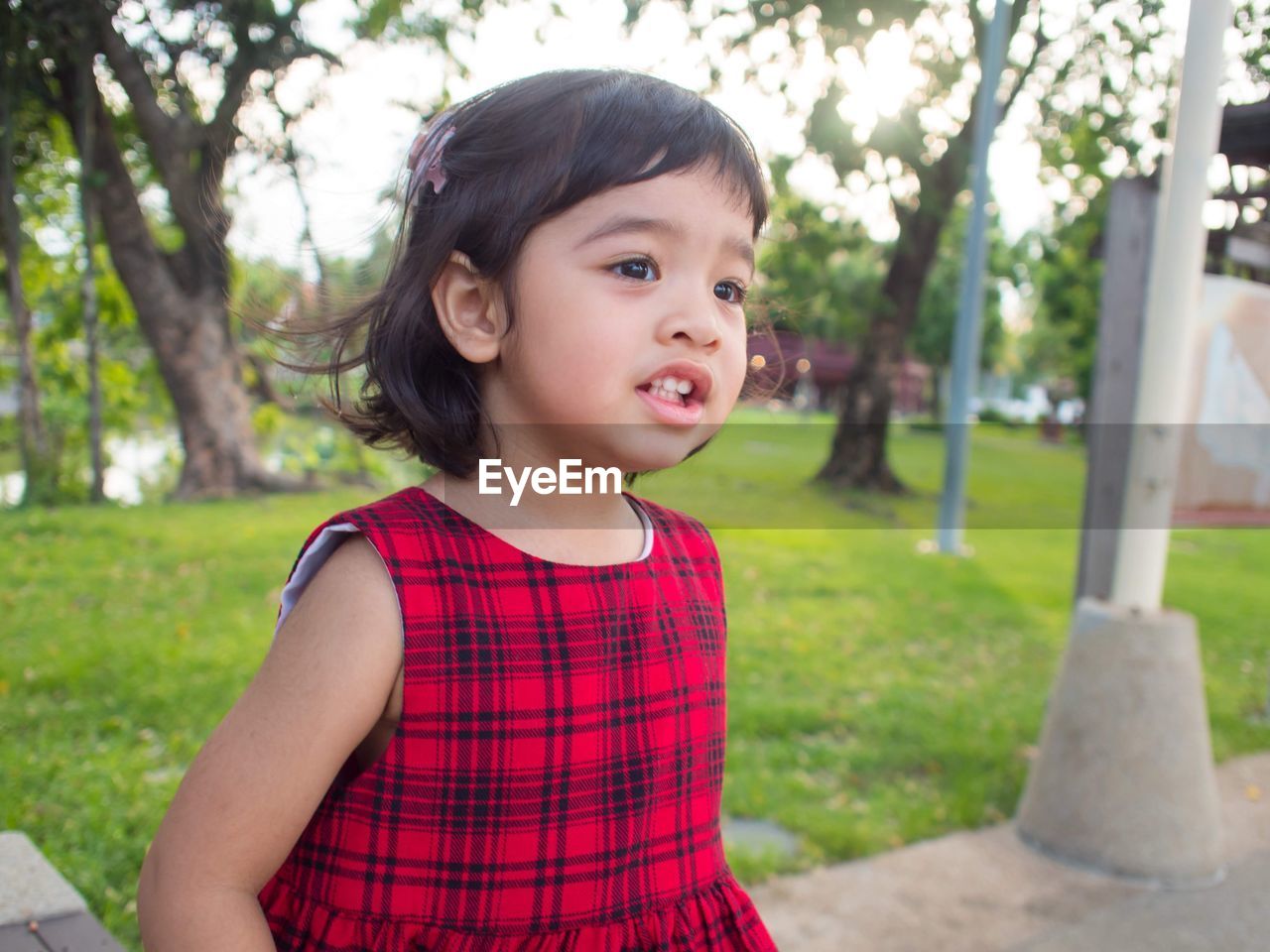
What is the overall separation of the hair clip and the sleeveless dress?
35 centimetres

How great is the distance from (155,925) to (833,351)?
37.1 m

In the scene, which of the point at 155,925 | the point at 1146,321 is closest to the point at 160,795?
the point at 155,925

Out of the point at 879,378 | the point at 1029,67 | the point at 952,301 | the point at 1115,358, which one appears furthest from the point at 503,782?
the point at 952,301

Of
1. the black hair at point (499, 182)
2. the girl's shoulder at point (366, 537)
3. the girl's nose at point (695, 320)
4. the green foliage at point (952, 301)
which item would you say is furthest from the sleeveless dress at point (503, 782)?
the green foliage at point (952, 301)

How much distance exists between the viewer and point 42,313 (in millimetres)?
9227

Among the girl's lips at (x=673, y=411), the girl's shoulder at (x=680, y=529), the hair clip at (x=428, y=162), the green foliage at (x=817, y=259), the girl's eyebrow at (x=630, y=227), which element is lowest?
the girl's shoulder at (x=680, y=529)

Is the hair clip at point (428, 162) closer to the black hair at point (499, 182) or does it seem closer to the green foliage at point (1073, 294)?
the black hair at point (499, 182)

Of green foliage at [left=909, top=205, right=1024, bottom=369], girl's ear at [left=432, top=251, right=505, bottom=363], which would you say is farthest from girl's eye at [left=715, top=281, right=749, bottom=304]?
green foliage at [left=909, top=205, right=1024, bottom=369]

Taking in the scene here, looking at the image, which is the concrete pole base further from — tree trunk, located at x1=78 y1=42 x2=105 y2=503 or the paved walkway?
tree trunk, located at x1=78 y1=42 x2=105 y2=503

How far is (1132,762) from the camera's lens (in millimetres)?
2916

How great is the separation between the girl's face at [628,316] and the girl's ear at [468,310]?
0.10ft

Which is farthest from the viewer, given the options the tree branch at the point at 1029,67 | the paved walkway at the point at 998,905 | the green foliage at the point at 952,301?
the green foliage at the point at 952,301

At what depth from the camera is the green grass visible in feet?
9.91

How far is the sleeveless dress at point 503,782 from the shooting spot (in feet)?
3.57
